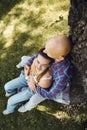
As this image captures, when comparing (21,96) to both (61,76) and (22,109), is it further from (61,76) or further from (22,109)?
(61,76)

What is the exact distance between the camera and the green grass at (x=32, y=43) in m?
5.99

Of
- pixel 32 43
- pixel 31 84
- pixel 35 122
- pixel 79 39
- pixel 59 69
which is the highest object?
pixel 79 39

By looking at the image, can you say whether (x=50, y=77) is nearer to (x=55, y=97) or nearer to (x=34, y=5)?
(x=55, y=97)

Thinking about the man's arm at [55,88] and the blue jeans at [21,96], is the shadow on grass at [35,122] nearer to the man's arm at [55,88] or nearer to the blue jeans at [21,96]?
the blue jeans at [21,96]

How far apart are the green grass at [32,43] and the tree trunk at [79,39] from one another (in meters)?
1.08

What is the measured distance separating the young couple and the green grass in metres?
0.41

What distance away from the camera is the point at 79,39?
14.5 ft

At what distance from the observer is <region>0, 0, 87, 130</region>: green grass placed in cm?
599

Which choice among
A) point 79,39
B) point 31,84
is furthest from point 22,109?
point 79,39

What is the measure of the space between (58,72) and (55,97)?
21.5 inches

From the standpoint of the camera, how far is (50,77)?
198 inches

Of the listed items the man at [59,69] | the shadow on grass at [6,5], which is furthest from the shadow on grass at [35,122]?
the shadow on grass at [6,5]

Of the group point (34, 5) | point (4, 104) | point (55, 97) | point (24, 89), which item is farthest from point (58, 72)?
point (34, 5)

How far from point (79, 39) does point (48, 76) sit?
0.82 metres
